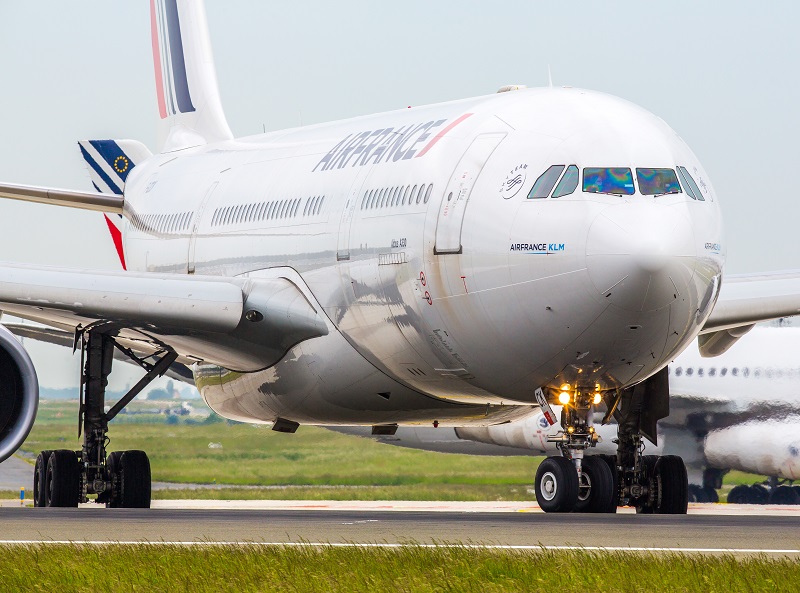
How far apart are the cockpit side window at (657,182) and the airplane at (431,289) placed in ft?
0.06

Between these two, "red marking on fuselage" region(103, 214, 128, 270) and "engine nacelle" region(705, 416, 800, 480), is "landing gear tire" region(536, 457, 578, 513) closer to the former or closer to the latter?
"red marking on fuselage" region(103, 214, 128, 270)

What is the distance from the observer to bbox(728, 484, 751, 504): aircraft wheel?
33.2 metres

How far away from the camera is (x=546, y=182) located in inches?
550

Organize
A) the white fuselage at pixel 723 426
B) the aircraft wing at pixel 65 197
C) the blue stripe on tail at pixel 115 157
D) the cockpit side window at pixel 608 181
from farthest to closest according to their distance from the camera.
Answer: the white fuselage at pixel 723 426
the blue stripe on tail at pixel 115 157
the aircraft wing at pixel 65 197
the cockpit side window at pixel 608 181

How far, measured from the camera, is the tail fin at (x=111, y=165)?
26344mm

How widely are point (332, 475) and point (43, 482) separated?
1597 centimetres

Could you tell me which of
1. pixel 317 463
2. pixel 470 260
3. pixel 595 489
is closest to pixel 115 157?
pixel 317 463

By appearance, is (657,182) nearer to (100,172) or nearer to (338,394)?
(338,394)

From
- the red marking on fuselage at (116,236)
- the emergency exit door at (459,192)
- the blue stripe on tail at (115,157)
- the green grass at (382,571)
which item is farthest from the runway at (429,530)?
the blue stripe on tail at (115,157)

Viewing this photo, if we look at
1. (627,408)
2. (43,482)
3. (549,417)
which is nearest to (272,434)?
(43,482)

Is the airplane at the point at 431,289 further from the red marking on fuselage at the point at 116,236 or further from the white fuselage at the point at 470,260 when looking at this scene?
the red marking on fuselage at the point at 116,236

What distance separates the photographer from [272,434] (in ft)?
111

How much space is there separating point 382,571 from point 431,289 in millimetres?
6473

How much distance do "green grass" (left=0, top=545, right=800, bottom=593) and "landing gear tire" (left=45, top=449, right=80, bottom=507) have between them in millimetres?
8509
